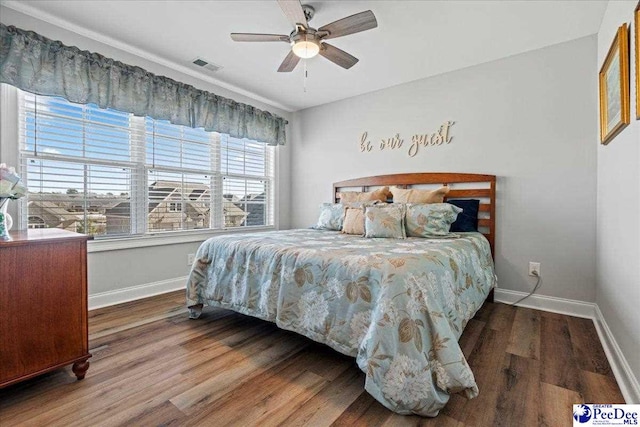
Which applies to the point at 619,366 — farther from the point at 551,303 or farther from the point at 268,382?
the point at 268,382

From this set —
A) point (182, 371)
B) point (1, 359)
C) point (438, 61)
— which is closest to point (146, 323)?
point (182, 371)

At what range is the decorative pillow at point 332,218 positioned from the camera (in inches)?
A: 129

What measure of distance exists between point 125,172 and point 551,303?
13.7 feet

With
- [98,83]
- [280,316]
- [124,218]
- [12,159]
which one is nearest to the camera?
[280,316]

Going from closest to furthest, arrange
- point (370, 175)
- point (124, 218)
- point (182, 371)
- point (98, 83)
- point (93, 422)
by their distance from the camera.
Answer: point (93, 422) → point (182, 371) → point (98, 83) → point (124, 218) → point (370, 175)

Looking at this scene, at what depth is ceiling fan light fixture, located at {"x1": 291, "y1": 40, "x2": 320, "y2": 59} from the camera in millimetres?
2193

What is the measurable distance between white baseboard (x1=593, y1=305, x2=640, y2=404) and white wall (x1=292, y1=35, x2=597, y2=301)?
0.61 meters

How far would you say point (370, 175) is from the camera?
12.7 feet

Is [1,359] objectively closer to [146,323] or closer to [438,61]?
[146,323]

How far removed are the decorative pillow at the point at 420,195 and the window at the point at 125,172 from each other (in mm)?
2069

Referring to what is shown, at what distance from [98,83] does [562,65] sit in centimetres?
406

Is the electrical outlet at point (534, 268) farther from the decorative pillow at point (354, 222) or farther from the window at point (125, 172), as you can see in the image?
the window at point (125, 172)

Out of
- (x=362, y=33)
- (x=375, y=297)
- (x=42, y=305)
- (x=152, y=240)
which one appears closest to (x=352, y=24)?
(x=362, y=33)

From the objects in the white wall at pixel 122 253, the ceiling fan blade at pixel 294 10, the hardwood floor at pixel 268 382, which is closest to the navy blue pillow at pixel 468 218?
the hardwood floor at pixel 268 382
